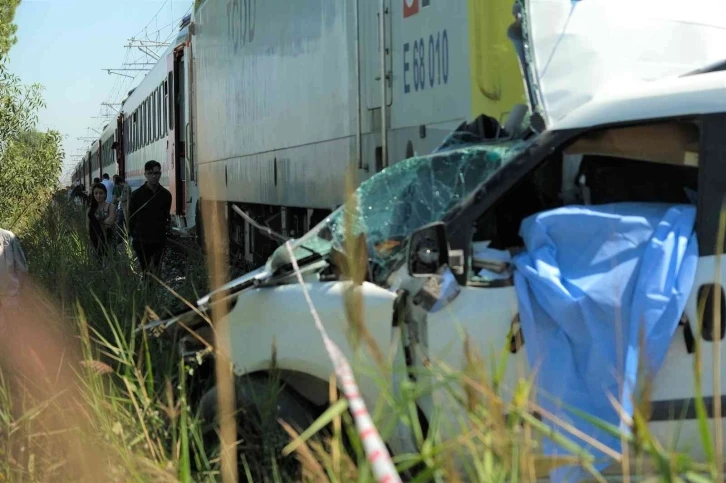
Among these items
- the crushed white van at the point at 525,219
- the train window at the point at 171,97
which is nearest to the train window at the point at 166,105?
the train window at the point at 171,97

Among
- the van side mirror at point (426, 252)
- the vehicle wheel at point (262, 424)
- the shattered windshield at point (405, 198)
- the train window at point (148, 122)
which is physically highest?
the train window at point (148, 122)

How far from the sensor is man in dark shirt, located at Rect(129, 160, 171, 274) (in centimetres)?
1100

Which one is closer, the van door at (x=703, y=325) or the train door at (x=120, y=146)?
the van door at (x=703, y=325)

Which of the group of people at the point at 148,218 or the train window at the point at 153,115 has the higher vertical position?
the train window at the point at 153,115

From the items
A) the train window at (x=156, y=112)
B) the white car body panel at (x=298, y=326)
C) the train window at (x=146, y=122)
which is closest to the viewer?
the white car body panel at (x=298, y=326)

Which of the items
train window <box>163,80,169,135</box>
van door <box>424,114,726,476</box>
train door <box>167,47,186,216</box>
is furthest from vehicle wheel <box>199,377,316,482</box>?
train window <box>163,80,169,135</box>

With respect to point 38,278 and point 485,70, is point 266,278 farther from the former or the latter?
point 38,278

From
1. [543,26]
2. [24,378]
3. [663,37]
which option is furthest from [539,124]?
[24,378]

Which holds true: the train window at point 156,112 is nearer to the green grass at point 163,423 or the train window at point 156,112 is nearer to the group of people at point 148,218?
the group of people at point 148,218

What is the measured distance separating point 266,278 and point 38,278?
669cm

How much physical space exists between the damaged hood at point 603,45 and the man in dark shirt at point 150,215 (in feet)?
24.7

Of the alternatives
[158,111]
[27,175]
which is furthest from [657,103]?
[158,111]

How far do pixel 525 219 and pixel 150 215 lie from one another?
805 centimetres

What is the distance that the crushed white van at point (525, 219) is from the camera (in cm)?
329
